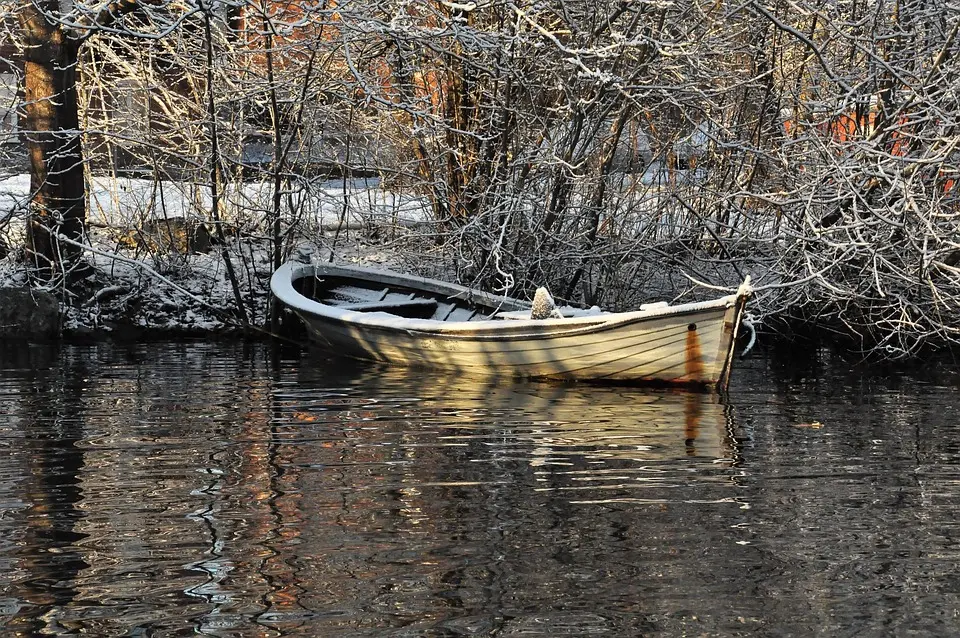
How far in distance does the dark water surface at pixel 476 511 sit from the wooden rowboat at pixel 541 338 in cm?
38

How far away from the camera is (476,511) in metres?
6.82

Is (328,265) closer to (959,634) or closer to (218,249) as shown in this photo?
(218,249)

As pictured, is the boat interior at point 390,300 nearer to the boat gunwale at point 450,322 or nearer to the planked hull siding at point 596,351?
the boat gunwale at point 450,322

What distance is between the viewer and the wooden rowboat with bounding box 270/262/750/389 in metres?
11.0

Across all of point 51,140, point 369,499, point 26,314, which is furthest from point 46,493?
point 26,314

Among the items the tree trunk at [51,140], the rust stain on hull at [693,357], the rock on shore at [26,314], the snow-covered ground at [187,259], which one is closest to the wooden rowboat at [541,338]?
the rust stain on hull at [693,357]

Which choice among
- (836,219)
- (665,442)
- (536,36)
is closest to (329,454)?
(665,442)

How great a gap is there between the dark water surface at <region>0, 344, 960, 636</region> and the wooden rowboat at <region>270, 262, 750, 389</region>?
1.25 ft

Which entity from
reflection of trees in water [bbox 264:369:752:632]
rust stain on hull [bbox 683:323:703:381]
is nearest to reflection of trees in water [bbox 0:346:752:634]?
reflection of trees in water [bbox 264:369:752:632]

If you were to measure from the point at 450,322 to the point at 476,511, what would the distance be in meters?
5.26

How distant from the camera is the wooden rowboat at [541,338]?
11047 mm

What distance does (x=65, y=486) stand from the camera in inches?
292

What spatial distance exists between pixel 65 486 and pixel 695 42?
8716 mm

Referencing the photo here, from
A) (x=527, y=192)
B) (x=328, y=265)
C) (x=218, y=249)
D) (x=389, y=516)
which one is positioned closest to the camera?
(x=389, y=516)
